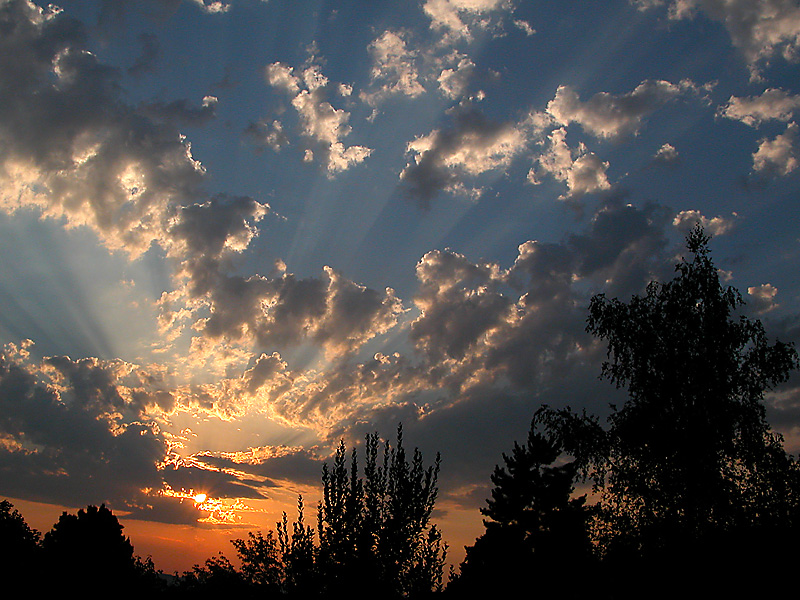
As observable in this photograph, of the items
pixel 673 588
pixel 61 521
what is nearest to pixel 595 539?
pixel 673 588

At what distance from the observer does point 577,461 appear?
22.2 meters

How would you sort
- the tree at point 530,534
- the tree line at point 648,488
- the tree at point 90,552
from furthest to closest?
the tree at point 90,552 → the tree at point 530,534 → the tree line at point 648,488

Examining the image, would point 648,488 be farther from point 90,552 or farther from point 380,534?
point 90,552

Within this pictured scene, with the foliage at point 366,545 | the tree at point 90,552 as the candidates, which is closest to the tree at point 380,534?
the foliage at point 366,545

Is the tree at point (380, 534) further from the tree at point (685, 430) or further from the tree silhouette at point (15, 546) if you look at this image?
the tree silhouette at point (15, 546)

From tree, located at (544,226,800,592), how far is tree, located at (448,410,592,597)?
2.70 metres

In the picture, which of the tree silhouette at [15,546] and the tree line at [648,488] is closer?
the tree line at [648,488]

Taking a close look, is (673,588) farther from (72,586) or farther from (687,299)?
(72,586)

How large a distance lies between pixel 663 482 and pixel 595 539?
3929 millimetres

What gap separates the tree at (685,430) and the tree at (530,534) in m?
2.70

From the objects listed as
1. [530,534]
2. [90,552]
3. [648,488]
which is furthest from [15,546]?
[648,488]

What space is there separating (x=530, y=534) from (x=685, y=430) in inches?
787

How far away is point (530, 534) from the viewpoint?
36562 millimetres

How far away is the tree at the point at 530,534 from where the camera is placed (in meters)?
26.5
